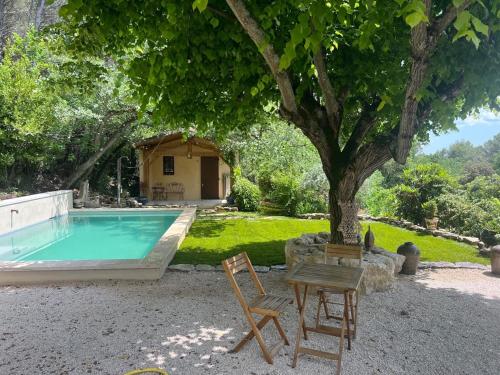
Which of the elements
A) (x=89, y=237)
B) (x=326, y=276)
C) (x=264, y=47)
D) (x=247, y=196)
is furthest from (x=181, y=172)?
(x=326, y=276)

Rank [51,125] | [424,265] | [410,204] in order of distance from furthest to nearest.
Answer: [51,125]
[410,204]
[424,265]

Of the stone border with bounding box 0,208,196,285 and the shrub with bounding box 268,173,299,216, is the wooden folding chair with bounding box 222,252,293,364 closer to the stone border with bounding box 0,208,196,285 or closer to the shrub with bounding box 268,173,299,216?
the stone border with bounding box 0,208,196,285

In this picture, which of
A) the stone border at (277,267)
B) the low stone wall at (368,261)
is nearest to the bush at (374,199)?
the stone border at (277,267)

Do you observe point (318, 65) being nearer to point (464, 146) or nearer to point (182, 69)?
point (182, 69)

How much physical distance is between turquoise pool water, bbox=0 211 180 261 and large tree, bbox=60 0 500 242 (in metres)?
5.41

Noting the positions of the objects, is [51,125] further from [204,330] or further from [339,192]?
[204,330]

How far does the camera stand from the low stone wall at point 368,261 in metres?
6.47

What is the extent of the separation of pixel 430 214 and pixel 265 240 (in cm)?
583

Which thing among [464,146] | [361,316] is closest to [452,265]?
[361,316]

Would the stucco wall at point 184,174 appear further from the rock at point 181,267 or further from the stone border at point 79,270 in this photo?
the stone border at point 79,270

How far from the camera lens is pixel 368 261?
21.5ft

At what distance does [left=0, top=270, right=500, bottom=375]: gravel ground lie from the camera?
4.17 metres

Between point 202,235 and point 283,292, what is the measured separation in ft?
18.4

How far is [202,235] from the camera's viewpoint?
11.8 meters
